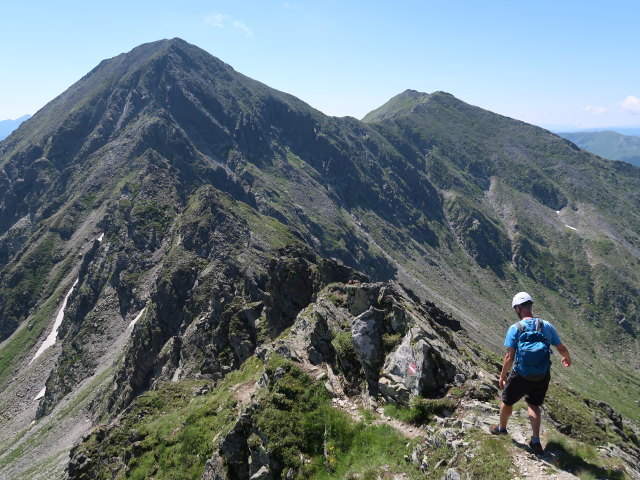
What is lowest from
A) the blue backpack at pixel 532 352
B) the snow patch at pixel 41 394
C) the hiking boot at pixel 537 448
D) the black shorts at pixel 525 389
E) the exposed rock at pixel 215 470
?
the snow patch at pixel 41 394

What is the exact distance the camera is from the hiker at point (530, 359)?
46.9 feet

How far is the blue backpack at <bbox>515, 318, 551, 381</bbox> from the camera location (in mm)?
14219

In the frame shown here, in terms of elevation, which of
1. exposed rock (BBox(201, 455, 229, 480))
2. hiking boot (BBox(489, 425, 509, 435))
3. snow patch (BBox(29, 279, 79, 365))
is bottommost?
snow patch (BBox(29, 279, 79, 365))

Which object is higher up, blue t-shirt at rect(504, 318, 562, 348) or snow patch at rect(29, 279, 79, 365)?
blue t-shirt at rect(504, 318, 562, 348)

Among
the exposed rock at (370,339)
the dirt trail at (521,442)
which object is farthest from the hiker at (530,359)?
the exposed rock at (370,339)

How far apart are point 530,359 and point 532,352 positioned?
262 mm

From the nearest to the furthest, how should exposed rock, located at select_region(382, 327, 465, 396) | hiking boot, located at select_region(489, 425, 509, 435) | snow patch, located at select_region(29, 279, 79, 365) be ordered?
1. hiking boot, located at select_region(489, 425, 509, 435)
2. exposed rock, located at select_region(382, 327, 465, 396)
3. snow patch, located at select_region(29, 279, 79, 365)

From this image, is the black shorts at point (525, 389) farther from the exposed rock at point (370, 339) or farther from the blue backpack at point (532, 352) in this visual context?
the exposed rock at point (370, 339)

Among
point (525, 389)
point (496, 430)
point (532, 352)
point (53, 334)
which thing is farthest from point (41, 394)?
point (532, 352)

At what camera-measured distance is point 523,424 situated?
17.0 meters

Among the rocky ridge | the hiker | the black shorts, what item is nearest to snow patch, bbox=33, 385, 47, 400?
the rocky ridge

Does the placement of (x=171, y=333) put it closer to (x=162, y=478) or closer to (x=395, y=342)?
(x=162, y=478)

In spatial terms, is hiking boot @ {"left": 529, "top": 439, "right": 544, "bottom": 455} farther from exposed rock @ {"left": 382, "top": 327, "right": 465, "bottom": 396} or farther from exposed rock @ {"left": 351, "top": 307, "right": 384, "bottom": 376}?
exposed rock @ {"left": 351, "top": 307, "right": 384, "bottom": 376}

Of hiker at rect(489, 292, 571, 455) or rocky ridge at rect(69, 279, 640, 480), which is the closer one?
hiker at rect(489, 292, 571, 455)
